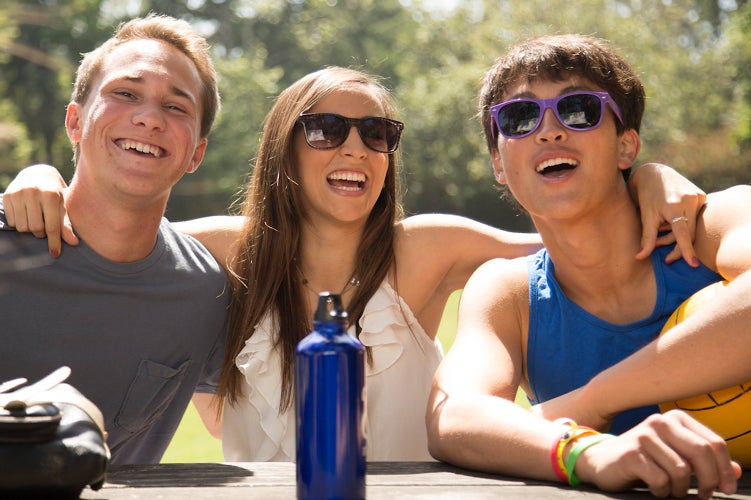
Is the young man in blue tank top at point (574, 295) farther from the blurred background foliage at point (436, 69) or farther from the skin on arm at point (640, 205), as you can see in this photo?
the blurred background foliage at point (436, 69)

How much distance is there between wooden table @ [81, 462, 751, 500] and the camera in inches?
89.4

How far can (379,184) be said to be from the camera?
4.10 m

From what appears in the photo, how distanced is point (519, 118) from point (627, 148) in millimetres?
480

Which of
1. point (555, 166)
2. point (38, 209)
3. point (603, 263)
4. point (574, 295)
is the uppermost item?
point (555, 166)

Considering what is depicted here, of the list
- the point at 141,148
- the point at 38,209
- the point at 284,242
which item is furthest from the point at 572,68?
the point at 38,209

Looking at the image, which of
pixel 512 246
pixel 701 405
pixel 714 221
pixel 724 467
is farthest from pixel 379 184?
pixel 724 467

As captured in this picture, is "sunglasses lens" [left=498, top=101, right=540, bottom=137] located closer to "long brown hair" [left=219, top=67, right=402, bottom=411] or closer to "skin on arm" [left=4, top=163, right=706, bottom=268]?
"skin on arm" [left=4, top=163, right=706, bottom=268]

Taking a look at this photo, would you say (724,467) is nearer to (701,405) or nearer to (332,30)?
(701,405)

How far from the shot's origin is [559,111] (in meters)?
3.37

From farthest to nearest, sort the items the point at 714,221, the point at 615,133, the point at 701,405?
the point at 615,133 → the point at 714,221 → the point at 701,405

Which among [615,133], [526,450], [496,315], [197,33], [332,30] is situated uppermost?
[332,30]

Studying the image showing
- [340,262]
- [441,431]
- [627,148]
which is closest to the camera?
[441,431]

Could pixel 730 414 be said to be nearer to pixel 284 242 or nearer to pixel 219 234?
pixel 284 242

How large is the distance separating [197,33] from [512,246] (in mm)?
1713
